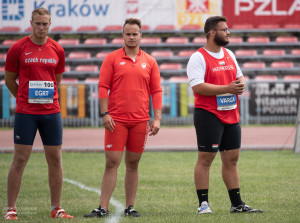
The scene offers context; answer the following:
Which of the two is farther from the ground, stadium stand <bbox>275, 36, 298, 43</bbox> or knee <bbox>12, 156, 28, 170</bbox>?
stadium stand <bbox>275, 36, 298, 43</bbox>

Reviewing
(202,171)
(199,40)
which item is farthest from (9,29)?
(202,171)

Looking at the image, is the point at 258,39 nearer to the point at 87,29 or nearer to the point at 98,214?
the point at 87,29

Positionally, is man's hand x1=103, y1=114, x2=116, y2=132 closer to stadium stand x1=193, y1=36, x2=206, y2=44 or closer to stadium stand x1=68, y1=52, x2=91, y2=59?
stadium stand x1=193, y1=36, x2=206, y2=44

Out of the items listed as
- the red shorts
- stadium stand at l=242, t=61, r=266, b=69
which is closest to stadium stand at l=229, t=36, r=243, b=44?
stadium stand at l=242, t=61, r=266, b=69

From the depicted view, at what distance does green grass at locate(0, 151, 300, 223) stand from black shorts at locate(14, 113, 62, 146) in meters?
0.79

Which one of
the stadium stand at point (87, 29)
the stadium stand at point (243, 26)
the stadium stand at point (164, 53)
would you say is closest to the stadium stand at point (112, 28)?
the stadium stand at point (87, 29)

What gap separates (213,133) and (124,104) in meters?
0.97

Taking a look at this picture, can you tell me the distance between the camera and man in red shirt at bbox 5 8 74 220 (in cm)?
595

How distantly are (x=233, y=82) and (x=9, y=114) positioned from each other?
12.1 metres

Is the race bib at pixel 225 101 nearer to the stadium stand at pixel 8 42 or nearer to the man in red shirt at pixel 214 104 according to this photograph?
the man in red shirt at pixel 214 104

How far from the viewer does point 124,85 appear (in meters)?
6.06

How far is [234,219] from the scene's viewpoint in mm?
5863

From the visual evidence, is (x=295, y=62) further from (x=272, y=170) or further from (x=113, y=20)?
(x=272, y=170)

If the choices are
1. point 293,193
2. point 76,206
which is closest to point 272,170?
point 293,193
